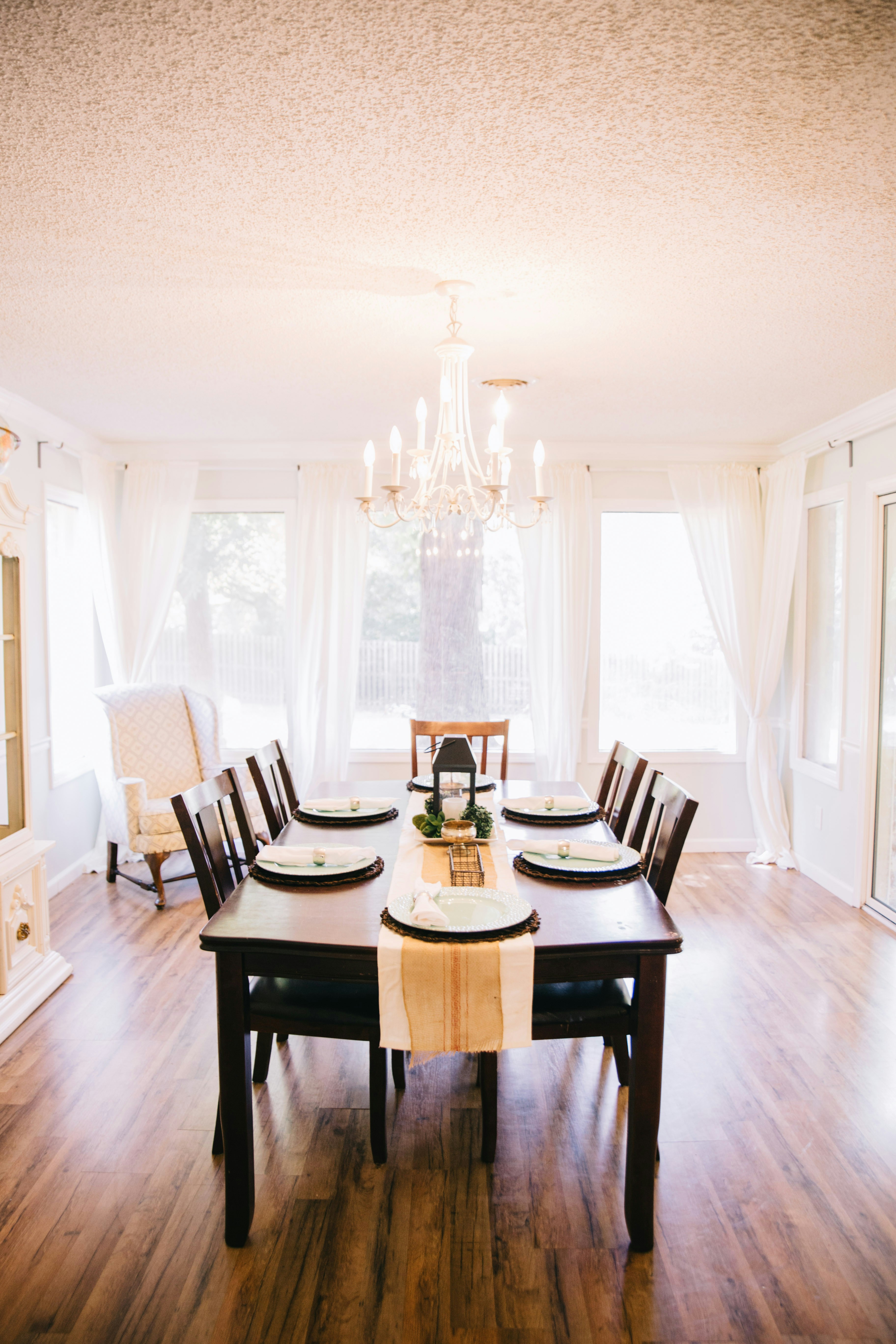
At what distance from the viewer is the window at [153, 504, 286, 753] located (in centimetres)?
511

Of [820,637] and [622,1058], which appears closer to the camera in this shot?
[622,1058]

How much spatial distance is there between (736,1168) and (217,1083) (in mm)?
1525

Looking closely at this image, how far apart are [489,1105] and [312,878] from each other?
0.76m

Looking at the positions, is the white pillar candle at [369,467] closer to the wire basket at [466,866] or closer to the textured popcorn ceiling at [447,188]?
the textured popcorn ceiling at [447,188]

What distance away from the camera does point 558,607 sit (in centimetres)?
495

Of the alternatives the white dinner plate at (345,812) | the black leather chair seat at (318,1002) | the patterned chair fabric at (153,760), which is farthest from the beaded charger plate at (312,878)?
the patterned chair fabric at (153,760)

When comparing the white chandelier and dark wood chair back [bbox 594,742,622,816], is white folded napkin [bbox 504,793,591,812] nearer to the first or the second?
dark wood chair back [bbox 594,742,622,816]

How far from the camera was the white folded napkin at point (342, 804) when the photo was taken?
2.97 metres

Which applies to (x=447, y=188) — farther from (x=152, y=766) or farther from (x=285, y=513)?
(x=152, y=766)

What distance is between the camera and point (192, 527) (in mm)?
5125

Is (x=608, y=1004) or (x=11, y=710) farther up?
(x=11, y=710)

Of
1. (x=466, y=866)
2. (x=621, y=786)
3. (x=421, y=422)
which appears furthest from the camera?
(x=621, y=786)

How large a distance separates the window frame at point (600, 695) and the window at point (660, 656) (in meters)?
0.03

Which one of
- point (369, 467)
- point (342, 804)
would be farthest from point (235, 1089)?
point (369, 467)
